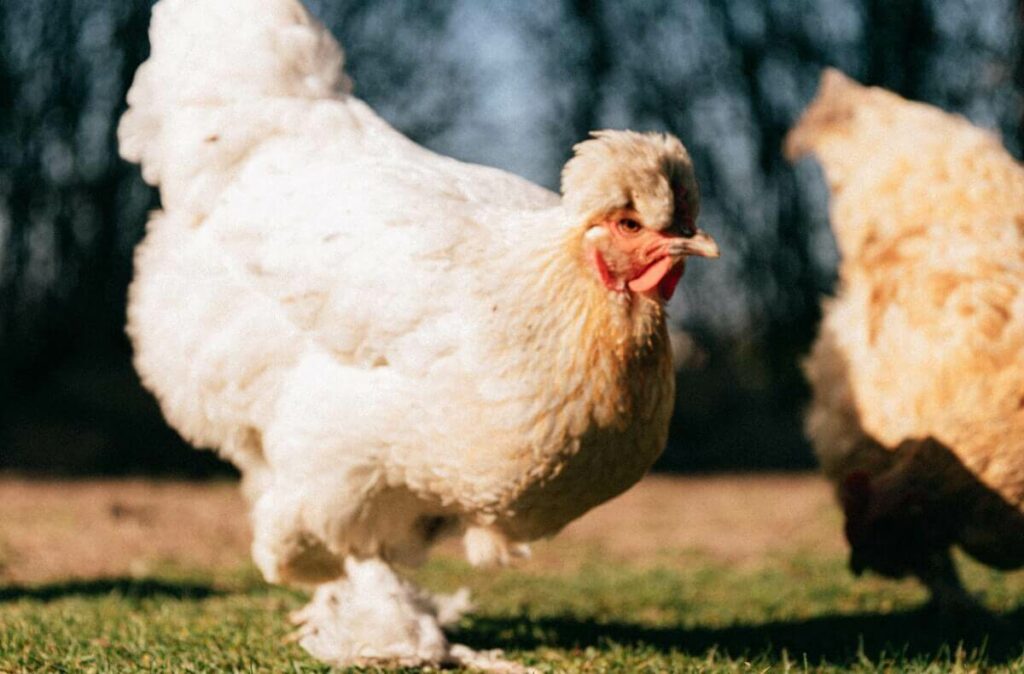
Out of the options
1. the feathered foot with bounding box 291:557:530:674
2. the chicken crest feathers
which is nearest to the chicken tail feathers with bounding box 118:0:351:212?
the chicken crest feathers

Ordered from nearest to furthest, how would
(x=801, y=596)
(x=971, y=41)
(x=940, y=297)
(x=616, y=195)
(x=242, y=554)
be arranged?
(x=616, y=195) → (x=940, y=297) → (x=801, y=596) → (x=242, y=554) → (x=971, y=41)

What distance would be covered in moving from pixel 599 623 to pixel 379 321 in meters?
1.93

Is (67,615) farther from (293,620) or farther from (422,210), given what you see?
(422,210)

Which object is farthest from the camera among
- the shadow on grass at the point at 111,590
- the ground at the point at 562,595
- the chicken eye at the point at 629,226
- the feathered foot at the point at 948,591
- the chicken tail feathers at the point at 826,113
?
the chicken tail feathers at the point at 826,113

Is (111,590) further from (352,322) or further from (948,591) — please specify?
(948,591)

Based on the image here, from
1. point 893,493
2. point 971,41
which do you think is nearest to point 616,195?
point 893,493

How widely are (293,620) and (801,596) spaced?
2.61 meters

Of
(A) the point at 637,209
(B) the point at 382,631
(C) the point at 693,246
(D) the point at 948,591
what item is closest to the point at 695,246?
(C) the point at 693,246

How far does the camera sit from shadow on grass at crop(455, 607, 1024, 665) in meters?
3.95

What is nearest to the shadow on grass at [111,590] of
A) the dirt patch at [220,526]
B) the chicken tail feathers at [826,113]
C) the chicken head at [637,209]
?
the dirt patch at [220,526]

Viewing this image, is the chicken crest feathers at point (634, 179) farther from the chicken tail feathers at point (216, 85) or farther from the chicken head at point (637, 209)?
the chicken tail feathers at point (216, 85)

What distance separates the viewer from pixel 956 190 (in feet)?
16.3

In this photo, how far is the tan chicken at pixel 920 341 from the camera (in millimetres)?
4215

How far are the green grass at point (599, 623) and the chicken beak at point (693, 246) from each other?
4.23ft
